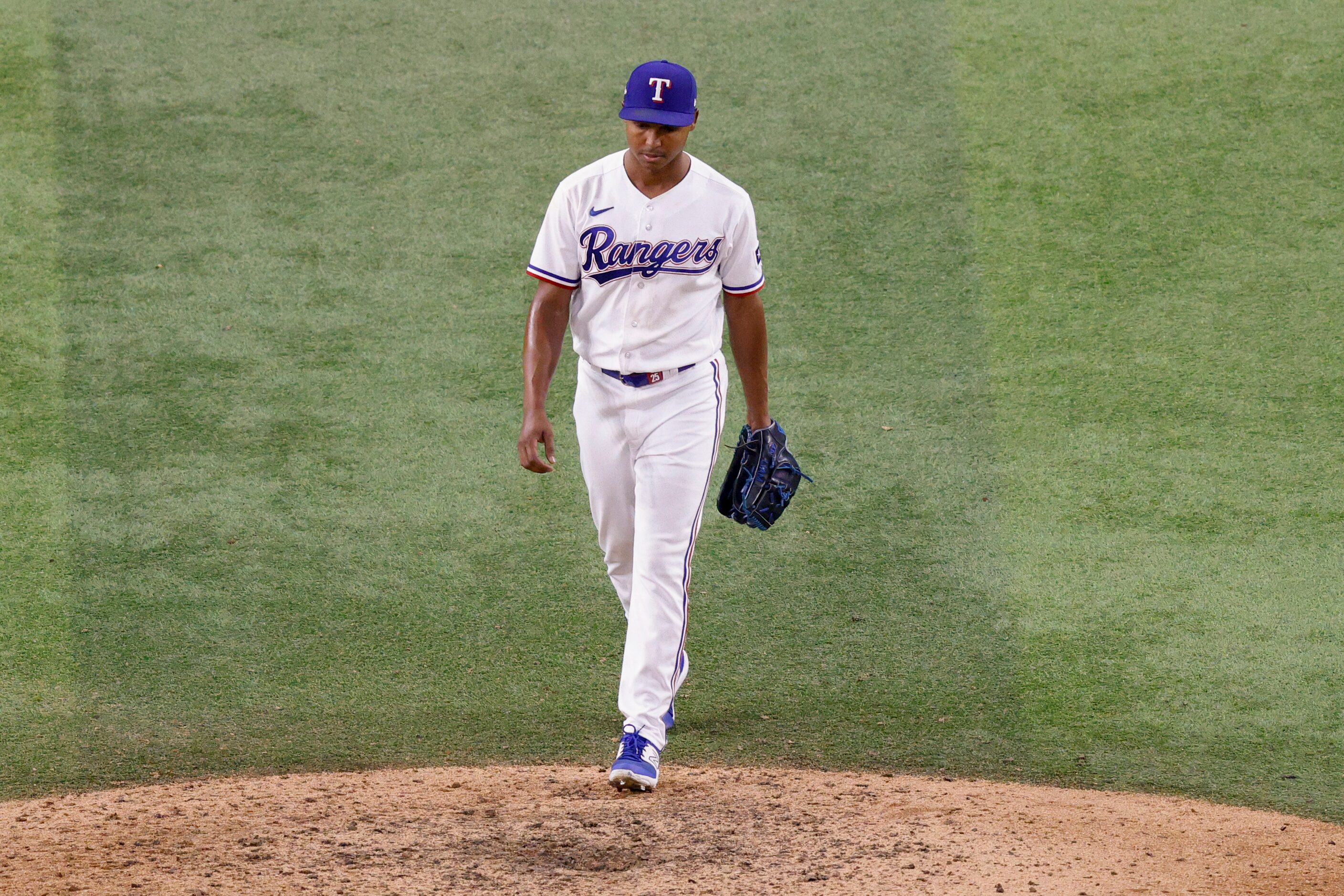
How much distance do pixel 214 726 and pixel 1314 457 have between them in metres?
4.71

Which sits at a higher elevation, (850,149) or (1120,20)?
(1120,20)

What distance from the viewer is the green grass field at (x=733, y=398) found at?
16.4ft

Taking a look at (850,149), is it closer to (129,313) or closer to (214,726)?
(129,313)

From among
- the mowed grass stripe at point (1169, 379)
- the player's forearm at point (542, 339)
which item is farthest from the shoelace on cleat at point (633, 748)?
the mowed grass stripe at point (1169, 379)

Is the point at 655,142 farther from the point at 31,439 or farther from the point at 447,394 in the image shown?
the point at 31,439

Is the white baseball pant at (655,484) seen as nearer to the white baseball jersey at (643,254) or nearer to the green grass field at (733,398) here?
the white baseball jersey at (643,254)

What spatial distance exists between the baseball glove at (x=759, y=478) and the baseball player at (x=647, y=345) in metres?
0.24

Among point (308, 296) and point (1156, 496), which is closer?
point (1156, 496)

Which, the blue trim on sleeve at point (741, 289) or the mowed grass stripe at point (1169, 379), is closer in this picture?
the blue trim on sleeve at point (741, 289)

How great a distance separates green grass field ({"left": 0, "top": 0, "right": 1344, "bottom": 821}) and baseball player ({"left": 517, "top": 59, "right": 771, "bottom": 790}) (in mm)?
774

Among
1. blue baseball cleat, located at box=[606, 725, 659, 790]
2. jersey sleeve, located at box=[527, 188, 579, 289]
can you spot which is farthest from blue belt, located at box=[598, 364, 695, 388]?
blue baseball cleat, located at box=[606, 725, 659, 790]

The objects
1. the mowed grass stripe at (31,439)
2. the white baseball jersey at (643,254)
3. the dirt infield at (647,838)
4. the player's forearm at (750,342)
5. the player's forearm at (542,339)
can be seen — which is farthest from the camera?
the mowed grass stripe at (31,439)

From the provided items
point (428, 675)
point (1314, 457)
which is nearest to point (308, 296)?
point (428, 675)

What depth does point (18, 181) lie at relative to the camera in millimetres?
7773
